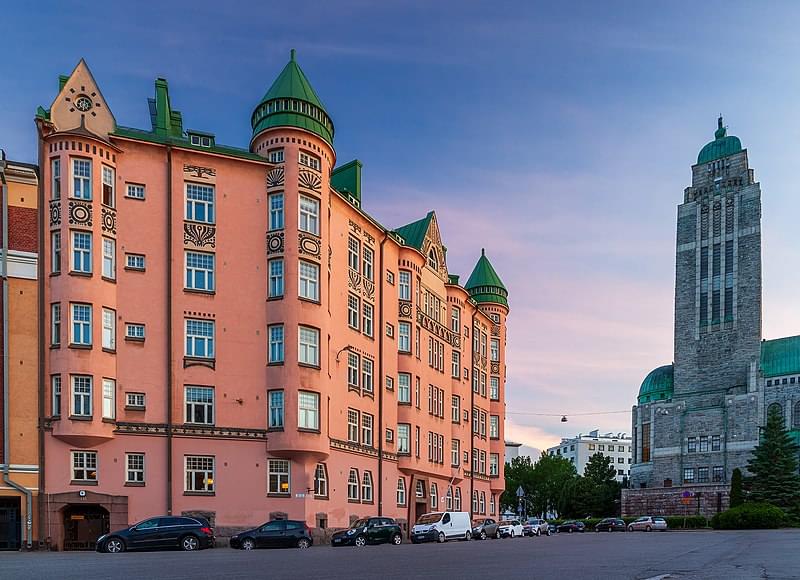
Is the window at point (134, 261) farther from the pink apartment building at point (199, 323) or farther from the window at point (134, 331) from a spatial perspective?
the window at point (134, 331)

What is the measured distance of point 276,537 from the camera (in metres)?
34.4

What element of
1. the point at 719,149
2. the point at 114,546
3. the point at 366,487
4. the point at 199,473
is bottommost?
the point at 366,487

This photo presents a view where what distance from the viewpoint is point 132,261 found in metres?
38.3

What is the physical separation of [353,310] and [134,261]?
13.7m

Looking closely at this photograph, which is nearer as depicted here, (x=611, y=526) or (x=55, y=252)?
(x=55, y=252)

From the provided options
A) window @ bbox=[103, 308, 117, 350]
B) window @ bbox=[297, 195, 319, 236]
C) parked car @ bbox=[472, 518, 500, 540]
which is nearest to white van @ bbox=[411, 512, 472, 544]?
parked car @ bbox=[472, 518, 500, 540]

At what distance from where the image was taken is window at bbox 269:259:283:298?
134 feet

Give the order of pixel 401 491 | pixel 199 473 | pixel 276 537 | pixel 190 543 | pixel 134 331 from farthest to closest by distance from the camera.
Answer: pixel 401 491 → pixel 199 473 → pixel 134 331 → pixel 276 537 → pixel 190 543

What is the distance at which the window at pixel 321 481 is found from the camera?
41.0 m

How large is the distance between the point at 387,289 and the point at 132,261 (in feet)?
59.6

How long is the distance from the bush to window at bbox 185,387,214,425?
5973 cm

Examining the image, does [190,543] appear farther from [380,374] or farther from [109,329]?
[380,374]

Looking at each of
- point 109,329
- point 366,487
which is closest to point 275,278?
point 109,329

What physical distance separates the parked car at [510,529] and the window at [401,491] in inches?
331
